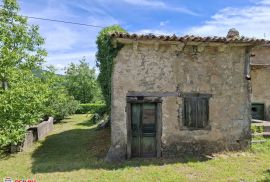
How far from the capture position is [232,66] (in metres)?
9.28

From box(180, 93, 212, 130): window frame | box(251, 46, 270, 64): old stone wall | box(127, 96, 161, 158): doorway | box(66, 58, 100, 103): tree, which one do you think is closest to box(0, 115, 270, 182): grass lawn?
box(127, 96, 161, 158): doorway

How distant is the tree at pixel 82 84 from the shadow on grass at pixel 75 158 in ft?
70.3

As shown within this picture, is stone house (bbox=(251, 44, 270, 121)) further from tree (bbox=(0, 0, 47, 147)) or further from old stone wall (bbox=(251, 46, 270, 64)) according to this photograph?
tree (bbox=(0, 0, 47, 147))

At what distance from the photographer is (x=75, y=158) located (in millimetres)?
9250

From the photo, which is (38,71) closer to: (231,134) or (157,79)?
(157,79)

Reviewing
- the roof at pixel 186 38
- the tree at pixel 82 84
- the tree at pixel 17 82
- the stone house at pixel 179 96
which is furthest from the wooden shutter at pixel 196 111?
the tree at pixel 82 84

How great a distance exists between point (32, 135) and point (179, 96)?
23.5 feet

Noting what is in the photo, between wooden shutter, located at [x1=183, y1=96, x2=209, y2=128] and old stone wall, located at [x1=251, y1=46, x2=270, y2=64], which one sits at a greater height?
→ old stone wall, located at [x1=251, y1=46, x2=270, y2=64]

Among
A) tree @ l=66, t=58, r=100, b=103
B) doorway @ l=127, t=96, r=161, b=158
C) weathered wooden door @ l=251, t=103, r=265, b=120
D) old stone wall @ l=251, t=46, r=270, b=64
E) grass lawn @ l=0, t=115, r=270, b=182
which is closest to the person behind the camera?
grass lawn @ l=0, t=115, r=270, b=182

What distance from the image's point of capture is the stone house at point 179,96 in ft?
28.4

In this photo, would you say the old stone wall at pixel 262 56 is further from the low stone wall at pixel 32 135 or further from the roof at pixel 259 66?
the low stone wall at pixel 32 135

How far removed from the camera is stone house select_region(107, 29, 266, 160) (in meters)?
8.65

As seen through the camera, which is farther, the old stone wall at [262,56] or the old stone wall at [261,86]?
the old stone wall at [262,56]

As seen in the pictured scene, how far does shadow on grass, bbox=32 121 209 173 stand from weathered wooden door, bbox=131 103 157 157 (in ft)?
1.43
